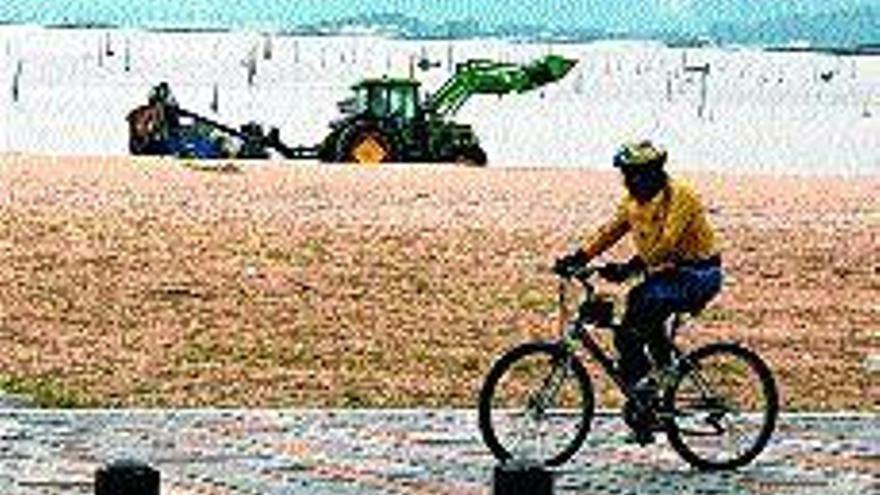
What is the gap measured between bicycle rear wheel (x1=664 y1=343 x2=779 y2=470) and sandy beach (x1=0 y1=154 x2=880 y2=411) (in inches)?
109

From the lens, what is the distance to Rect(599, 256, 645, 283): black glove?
11438mm

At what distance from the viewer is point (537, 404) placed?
11.7 metres

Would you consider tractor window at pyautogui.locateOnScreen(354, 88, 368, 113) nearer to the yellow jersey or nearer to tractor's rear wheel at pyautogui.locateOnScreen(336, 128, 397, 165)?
tractor's rear wheel at pyautogui.locateOnScreen(336, 128, 397, 165)

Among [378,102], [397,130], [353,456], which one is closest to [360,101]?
[378,102]

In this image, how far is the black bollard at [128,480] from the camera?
6695 millimetres

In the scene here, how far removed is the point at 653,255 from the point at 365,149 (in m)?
34.2

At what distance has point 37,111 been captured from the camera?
88188 millimetres

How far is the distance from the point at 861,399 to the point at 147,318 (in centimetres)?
574

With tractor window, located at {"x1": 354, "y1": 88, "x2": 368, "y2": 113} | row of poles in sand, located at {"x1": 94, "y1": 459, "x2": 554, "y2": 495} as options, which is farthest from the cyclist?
tractor window, located at {"x1": 354, "y1": 88, "x2": 368, "y2": 113}

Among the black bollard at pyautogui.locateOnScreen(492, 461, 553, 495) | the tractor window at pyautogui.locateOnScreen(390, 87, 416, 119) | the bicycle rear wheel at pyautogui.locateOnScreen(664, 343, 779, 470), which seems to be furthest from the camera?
the tractor window at pyautogui.locateOnScreen(390, 87, 416, 119)

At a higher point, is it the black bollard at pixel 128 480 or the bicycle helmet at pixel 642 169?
the bicycle helmet at pixel 642 169

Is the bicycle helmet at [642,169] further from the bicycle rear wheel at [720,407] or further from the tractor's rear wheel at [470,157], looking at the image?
the tractor's rear wheel at [470,157]

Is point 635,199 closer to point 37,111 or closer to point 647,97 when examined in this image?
point 37,111

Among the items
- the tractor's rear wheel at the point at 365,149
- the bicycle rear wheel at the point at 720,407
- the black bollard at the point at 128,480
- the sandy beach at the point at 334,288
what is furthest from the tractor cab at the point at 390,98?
the black bollard at the point at 128,480
